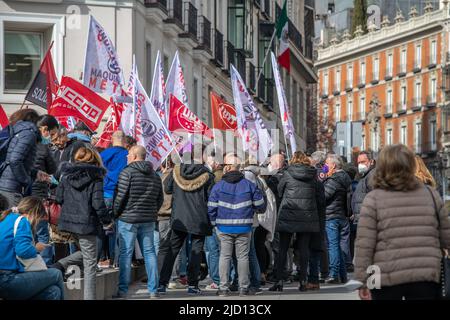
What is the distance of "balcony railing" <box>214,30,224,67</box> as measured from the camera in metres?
36.1

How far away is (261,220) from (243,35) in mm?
24806

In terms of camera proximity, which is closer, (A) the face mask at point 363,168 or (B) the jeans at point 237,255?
(B) the jeans at point 237,255

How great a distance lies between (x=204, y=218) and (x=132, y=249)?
1.30 m

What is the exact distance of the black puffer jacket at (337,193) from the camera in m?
17.9

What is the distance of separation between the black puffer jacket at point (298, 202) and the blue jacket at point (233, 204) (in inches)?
32.3

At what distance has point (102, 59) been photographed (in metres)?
19.6

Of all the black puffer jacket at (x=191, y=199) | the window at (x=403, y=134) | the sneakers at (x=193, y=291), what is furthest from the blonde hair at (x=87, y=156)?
the window at (x=403, y=134)

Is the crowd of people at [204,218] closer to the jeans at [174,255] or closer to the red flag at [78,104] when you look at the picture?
the jeans at [174,255]

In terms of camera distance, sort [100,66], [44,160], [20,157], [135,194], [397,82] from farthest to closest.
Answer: [397,82], [100,66], [135,194], [44,160], [20,157]

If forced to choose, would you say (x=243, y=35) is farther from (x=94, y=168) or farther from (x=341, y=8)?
(x=341, y=8)

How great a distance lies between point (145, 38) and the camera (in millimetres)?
28094

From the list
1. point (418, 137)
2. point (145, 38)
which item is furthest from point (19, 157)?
point (418, 137)

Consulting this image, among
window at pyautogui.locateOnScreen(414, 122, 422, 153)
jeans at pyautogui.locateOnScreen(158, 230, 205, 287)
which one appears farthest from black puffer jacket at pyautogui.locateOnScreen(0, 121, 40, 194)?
window at pyautogui.locateOnScreen(414, 122, 422, 153)

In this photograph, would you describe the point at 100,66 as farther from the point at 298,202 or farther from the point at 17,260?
the point at 17,260
